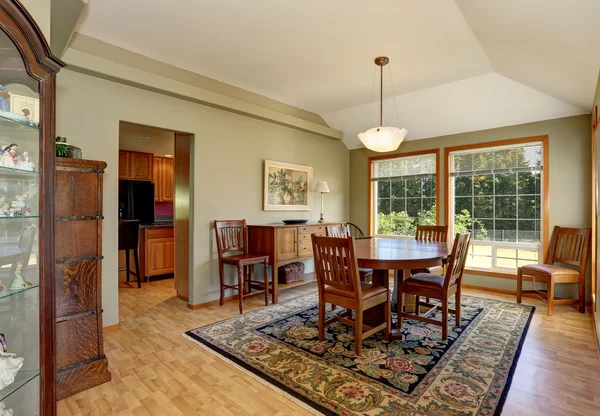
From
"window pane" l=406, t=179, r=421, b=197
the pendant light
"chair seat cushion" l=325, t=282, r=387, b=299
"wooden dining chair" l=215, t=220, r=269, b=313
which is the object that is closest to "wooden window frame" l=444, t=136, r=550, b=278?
"window pane" l=406, t=179, r=421, b=197

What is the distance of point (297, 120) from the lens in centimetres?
468

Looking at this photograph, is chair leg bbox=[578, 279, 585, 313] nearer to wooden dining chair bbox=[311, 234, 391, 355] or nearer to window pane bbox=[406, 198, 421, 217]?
window pane bbox=[406, 198, 421, 217]

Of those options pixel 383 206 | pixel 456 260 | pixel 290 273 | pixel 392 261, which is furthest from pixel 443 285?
pixel 383 206

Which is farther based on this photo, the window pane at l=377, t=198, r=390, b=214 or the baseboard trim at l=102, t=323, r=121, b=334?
the window pane at l=377, t=198, r=390, b=214

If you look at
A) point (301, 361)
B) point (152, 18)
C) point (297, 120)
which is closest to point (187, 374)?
point (301, 361)

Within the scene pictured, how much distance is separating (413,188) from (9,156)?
5.01m

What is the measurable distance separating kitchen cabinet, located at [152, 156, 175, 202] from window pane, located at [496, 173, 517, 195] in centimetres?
584

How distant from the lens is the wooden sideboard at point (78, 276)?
1.98m

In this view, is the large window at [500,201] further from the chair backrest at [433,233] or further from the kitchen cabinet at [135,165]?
the kitchen cabinet at [135,165]

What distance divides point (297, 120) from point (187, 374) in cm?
359

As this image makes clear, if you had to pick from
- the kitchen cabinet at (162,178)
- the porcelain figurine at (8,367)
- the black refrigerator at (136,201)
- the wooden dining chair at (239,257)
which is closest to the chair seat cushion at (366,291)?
the wooden dining chair at (239,257)

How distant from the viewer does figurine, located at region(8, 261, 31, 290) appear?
1.39 meters

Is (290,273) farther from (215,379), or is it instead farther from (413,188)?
(413,188)

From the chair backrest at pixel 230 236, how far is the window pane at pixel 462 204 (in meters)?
3.21
